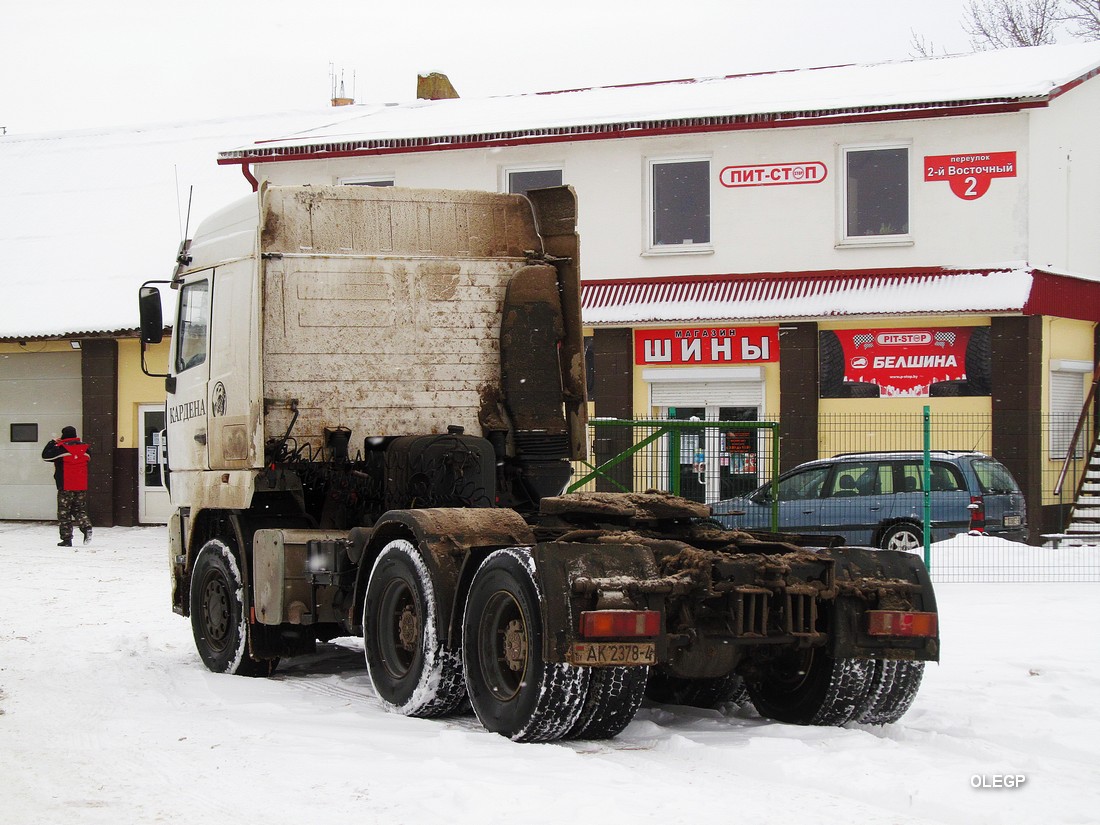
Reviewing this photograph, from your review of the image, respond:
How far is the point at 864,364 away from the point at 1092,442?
420 centimetres

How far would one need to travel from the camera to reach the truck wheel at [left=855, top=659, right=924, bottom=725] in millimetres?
8148

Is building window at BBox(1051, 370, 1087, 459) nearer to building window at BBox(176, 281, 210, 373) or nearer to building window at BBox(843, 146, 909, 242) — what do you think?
building window at BBox(843, 146, 909, 242)

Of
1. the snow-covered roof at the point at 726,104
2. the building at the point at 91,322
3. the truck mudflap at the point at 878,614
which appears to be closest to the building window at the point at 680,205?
the snow-covered roof at the point at 726,104

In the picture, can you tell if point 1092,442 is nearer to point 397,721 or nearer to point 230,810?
point 397,721

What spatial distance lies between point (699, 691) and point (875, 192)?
15908 mm

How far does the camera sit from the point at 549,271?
10570 mm

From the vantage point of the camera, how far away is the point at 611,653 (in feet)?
23.4

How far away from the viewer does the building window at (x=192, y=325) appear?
11016mm

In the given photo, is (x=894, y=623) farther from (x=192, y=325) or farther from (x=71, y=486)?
(x=71, y=486)

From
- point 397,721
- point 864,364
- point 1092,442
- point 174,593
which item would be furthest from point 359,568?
point 1092,442

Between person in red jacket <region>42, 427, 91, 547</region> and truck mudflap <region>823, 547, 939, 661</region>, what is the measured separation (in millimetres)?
17946

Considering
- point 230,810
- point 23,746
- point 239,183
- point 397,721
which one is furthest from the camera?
point 239,183

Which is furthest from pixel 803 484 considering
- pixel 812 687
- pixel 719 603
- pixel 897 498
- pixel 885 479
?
pixel 719 603

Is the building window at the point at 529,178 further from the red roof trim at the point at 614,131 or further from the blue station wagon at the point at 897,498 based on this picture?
the blue station wagon at the point at 897,498
